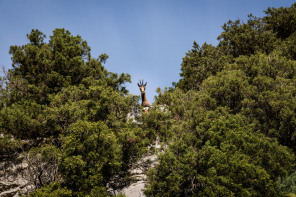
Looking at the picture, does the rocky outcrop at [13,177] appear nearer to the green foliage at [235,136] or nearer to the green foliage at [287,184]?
the green foliage at [235,136]

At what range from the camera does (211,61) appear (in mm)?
24125

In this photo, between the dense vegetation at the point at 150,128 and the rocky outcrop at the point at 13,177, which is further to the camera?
the rocky outcrop at the point at 13,177

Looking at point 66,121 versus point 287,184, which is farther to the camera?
point 66,121

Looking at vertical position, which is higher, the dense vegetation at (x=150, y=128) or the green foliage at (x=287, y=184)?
the dense vegetation at (x=150, y=128)

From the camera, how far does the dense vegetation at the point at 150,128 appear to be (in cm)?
1097

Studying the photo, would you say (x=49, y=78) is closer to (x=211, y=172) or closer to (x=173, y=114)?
(x=173, y=114)

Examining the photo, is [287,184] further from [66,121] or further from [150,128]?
[66,121]

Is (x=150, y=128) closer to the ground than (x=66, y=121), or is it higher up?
closer to the ground

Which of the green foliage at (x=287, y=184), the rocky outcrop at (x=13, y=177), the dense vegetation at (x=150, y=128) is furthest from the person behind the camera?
the rocky outcrop at (x=13, y=177)

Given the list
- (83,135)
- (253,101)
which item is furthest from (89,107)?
(253,101)

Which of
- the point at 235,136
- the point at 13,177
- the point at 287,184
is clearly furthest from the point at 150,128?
the point at 13,177

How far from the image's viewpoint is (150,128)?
14.6 metres

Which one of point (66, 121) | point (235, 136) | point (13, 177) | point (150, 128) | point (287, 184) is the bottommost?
point (287, 184)

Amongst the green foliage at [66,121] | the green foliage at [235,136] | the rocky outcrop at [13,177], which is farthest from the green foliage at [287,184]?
the rocky outcrop at [13,177]
